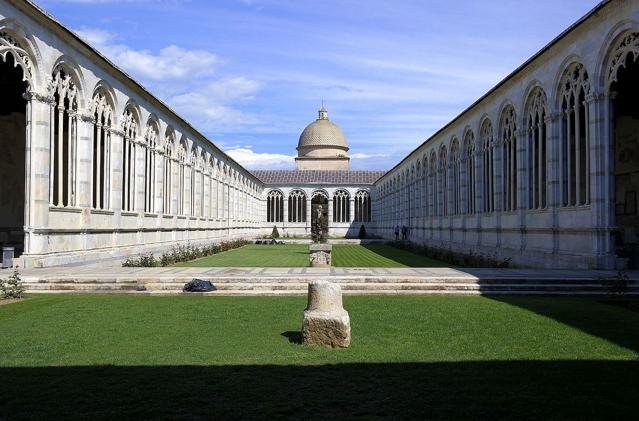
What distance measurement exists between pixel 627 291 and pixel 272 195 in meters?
57.9

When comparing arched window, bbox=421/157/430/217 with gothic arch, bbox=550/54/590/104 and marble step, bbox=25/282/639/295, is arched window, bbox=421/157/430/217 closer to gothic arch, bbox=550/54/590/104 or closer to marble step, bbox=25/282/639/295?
gothic arch, bbox=550/54/590/104

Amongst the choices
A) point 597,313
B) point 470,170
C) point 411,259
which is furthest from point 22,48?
point 470,170

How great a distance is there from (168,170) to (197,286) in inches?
693

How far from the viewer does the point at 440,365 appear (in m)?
7.45

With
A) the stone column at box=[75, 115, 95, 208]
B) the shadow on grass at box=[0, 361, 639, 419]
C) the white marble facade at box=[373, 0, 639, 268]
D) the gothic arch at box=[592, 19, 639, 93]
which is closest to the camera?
the shadow on grass at box=[0, 361, 639, 419]

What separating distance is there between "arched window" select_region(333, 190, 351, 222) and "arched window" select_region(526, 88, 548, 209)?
4724cm

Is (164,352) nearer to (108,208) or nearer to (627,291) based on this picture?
(627,291)

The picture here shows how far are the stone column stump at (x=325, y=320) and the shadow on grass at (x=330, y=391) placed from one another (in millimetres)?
974

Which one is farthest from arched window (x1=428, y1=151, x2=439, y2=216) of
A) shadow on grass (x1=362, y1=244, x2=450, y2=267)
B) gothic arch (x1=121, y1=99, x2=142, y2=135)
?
gothic arch (x1=121, y1=99, x2=142, y2=135)

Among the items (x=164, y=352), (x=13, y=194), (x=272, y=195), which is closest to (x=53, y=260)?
(x=13, y=194)

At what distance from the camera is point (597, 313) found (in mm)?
11625

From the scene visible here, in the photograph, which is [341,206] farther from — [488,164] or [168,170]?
[488,164]

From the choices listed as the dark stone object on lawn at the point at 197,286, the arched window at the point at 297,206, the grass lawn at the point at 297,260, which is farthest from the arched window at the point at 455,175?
the arched window at the point at 297,206

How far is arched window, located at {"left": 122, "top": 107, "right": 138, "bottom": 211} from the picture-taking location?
24328mm
